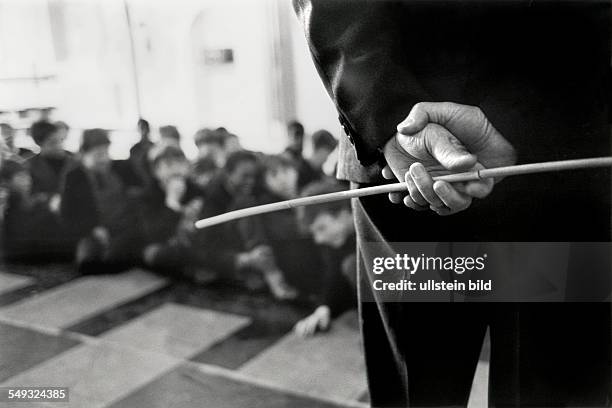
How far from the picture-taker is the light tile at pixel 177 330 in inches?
48.3

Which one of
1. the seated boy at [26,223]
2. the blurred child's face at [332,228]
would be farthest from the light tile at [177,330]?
the seated boy at [26,223]

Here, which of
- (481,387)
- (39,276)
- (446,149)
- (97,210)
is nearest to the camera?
(446,149)

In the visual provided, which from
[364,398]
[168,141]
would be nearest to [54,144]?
[168,141]

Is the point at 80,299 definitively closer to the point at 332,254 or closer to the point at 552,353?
the point at 332,254

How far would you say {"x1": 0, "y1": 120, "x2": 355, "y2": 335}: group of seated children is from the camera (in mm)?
1437

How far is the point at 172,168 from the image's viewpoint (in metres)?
1.62

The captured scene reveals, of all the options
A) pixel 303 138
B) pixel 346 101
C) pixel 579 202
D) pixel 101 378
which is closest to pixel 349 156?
pixel 346 101

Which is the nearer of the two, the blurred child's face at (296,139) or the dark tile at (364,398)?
the dark tile at (364,398)

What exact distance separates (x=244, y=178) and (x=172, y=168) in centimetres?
23

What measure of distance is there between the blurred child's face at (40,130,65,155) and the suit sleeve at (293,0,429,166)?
1181 mm

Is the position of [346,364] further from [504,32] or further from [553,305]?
[504,32]

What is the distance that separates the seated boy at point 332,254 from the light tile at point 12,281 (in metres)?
0.74

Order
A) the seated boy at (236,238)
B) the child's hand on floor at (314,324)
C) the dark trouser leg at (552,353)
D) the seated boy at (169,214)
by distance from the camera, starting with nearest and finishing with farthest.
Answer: the dark trouser leg at (552,353) < the child's hand on floor at (314,324) < the seated boy at (236,238) < the seated boy at (169,214)

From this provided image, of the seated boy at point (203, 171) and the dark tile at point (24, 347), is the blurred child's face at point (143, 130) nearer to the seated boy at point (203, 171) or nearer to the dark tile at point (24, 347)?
the seated boy at point (203, 171)
